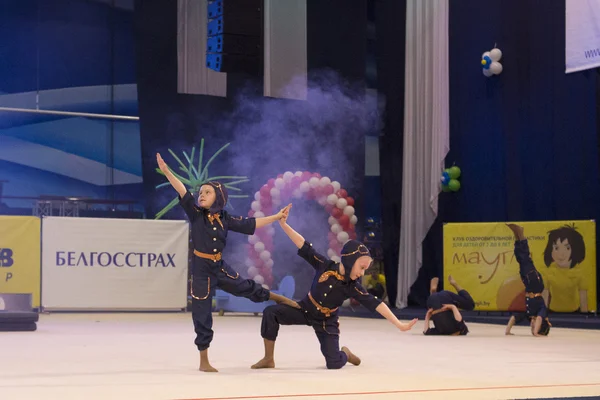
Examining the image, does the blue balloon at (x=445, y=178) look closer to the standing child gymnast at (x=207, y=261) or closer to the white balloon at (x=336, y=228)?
the white balloon at (x=336, y=228)

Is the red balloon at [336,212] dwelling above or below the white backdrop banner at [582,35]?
below

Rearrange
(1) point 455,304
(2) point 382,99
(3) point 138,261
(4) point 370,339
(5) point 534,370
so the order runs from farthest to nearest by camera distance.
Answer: (2) point 382,99, (3) point 138,261, (1) point 455,304, (4) point 370,339, (5) point 534,370

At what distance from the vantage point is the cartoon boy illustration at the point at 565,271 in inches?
560

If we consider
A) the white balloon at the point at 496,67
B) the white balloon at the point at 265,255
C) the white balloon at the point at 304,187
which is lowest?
the white balloon at the point at 265,255

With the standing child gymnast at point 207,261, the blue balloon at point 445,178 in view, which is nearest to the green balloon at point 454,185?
the blue balloon at point 445,178

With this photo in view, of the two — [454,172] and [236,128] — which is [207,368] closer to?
[454,172]

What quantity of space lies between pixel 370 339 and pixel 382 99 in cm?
1016

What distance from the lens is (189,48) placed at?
1962cm

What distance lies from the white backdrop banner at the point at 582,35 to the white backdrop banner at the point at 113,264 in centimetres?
735

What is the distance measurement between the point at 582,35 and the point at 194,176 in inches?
356

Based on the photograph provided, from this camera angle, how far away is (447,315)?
37.9 feet

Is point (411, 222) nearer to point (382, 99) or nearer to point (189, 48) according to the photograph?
point (382, 99)

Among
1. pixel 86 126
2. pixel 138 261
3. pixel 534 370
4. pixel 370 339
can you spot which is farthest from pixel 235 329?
pixel 86 126

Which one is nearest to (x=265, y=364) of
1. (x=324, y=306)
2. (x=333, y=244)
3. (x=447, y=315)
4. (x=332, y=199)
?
(x=324, y=306)
